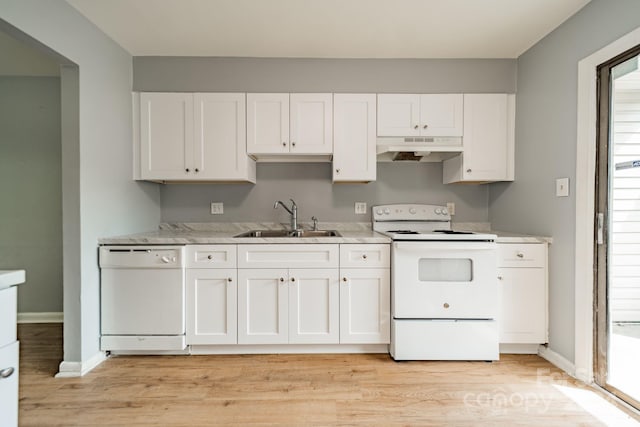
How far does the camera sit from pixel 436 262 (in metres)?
2.38

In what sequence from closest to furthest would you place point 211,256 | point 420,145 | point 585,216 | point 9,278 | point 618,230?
point 9,278
point 618,230
point 585,216
point 211,256
point 420,145

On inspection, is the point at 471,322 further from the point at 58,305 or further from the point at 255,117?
the point at 58,305

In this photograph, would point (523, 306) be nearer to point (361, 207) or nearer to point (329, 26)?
point (361, 207)

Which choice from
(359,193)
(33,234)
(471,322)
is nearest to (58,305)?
(33,234)

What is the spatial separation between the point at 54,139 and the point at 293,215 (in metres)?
2.34

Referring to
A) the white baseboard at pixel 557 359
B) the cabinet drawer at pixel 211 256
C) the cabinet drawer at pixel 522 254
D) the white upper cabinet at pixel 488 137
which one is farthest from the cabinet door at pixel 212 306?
the white baseboard at pixel 557 359

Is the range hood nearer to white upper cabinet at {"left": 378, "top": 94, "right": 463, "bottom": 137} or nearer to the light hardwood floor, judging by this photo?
A: white upper cabinet at {"left": 378, "top": 94, "right": 463, "bottom": 137}

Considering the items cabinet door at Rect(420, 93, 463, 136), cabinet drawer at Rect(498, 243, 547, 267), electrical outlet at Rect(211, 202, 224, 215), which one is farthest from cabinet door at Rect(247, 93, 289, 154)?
cabinet drawer at Rect(498, 243, 547, 267)

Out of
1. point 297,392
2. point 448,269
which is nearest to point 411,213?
point 448,269

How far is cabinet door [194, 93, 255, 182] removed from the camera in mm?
2738

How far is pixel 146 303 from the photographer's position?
7.82 feet

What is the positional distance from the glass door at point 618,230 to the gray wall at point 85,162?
10.6 ft

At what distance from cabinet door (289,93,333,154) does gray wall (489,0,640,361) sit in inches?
61.1

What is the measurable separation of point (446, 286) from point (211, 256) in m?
1.67
